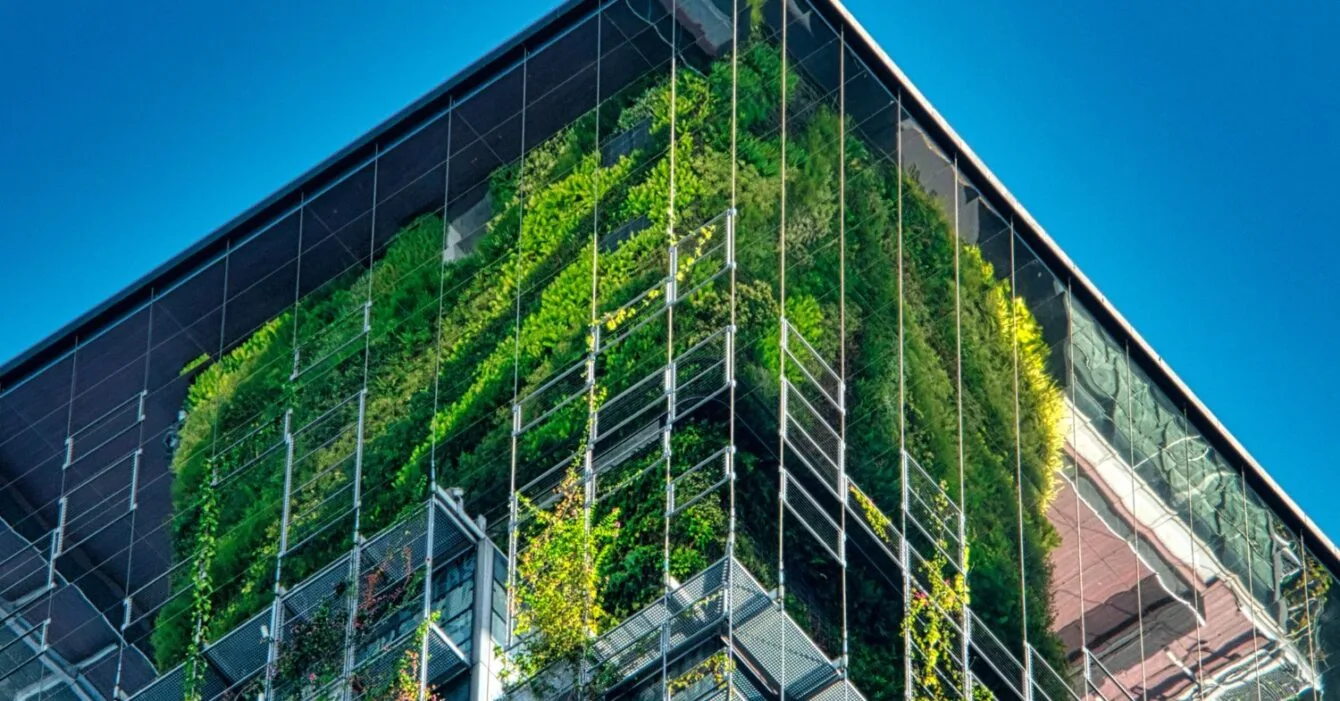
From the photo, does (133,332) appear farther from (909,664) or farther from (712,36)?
(909,664)

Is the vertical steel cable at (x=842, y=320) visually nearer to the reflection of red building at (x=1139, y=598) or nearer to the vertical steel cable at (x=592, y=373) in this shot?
the vertical steel cable at (x=592, y=373)

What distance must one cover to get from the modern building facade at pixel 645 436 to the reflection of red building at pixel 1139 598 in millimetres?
61

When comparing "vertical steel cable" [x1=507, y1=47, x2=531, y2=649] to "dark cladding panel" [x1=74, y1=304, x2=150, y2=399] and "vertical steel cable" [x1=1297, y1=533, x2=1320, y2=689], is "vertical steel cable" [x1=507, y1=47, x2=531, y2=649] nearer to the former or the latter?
"dark cladding panel" [x1=74, y1=304, x2=150, y2=399]

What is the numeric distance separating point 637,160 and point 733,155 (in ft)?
4.98

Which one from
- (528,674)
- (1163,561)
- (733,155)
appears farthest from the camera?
(1163,561)

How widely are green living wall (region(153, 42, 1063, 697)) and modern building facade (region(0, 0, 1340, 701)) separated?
0.17 feet

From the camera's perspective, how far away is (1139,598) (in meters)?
44.4

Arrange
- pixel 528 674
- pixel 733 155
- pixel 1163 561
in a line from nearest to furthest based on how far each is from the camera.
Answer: pixel 528 674 < pixel 733 155 < pixel 1163 561

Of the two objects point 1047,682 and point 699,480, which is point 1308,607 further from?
point 699,480

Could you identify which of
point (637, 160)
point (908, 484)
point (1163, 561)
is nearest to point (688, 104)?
point (637, 160)

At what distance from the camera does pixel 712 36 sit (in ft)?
141

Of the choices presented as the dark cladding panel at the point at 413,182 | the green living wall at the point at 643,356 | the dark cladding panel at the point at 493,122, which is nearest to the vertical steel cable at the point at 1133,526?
the green living wall at the point at 643,356

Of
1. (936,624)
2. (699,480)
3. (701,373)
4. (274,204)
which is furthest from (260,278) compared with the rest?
(936,624)

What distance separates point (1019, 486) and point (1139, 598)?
2790mm
